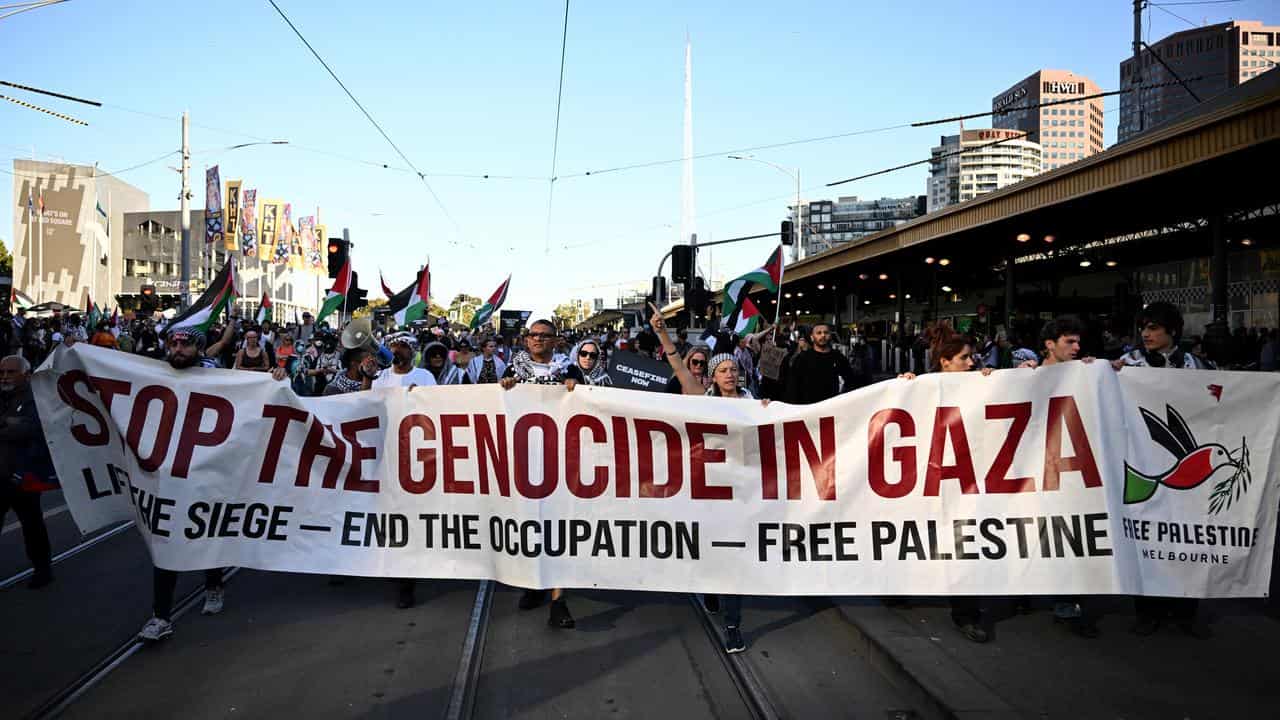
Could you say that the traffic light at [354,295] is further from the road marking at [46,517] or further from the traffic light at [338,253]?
the road marking at [46,517]

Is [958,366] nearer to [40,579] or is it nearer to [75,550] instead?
[40,579]

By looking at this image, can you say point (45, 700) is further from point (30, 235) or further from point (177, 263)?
point (177, 263)

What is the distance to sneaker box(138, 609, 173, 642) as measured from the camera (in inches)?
192

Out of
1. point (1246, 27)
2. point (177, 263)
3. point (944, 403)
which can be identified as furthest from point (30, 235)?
point (1246, 27)

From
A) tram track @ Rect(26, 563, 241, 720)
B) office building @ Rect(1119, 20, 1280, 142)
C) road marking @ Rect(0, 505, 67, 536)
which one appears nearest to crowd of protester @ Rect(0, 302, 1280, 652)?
tram track @ Rect(26, 563, 241, 720)

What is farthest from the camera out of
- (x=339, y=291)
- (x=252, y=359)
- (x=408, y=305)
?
(x=408, y=305)

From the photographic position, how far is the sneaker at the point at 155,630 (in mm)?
4867

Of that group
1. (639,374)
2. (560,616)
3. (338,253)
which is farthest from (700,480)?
(338,253)

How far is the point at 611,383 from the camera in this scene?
6527 millimetres

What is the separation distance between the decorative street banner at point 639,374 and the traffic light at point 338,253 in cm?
1170

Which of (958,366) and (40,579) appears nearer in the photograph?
(958,366)

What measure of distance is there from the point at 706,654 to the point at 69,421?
13.5 feet

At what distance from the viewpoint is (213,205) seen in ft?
96.7

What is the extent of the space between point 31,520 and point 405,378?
2.65m
